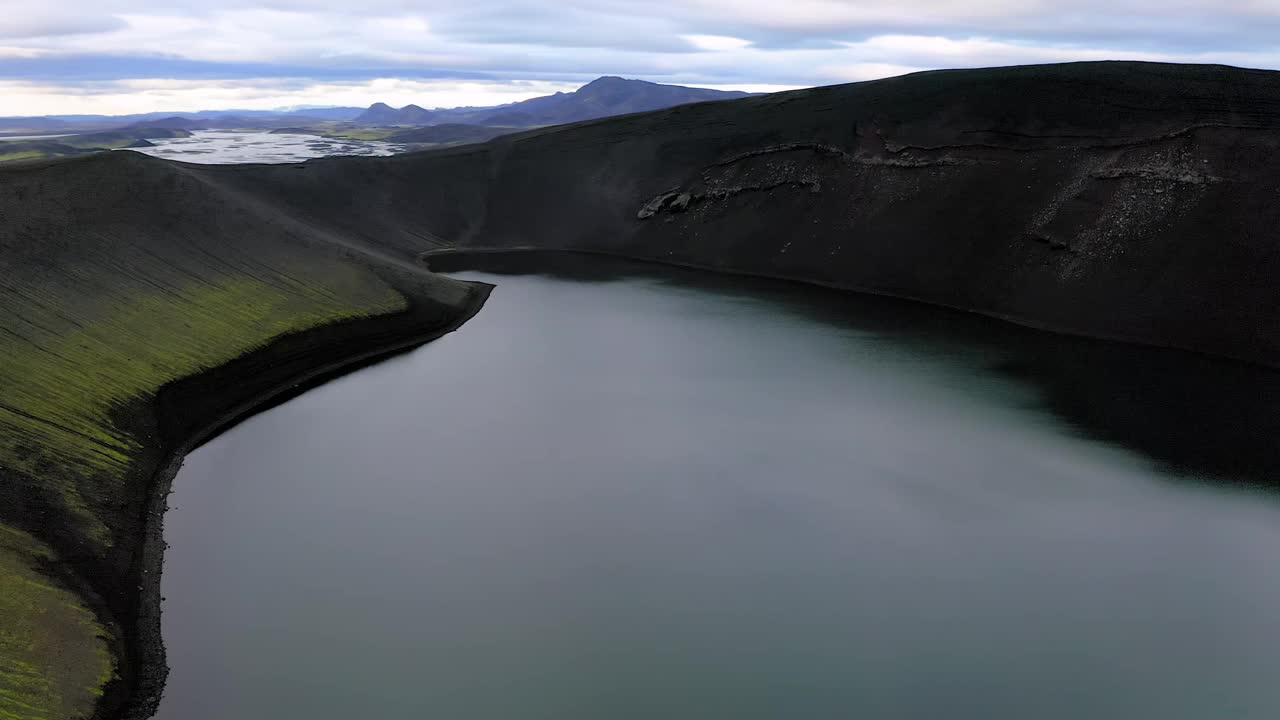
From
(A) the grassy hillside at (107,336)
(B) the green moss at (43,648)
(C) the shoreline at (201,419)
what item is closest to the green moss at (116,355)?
(A) the grassy hillside at (107,336)

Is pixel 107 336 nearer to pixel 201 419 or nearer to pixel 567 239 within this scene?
pixel 201 419

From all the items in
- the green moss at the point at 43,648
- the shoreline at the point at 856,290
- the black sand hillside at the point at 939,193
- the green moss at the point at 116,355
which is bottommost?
the green moss at the point at 43,648

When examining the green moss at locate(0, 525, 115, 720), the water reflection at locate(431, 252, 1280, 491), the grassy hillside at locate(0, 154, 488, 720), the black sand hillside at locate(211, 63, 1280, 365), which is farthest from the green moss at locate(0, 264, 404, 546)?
the water reflection at locate(431, 252, 1280, 491)

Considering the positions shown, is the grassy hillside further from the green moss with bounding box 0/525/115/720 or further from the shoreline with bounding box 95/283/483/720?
the shoreline with bounding box 95/283/483/720

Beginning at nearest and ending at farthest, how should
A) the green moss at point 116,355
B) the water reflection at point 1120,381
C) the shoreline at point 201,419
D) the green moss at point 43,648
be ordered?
the green moss at point 43,648 → the shoreline at point 201,419 → the green moss at point 116,355 → the water reflection at point 1120,381

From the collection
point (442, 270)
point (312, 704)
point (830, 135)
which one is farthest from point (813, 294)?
point (312, 704)

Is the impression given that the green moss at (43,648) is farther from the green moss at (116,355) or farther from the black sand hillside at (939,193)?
the black sand hillside at (939,193)

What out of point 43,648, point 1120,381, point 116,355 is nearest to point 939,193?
point 1120,381
